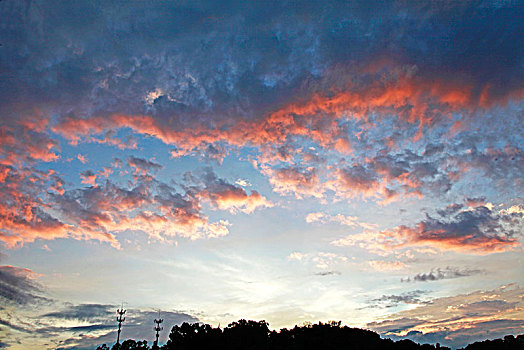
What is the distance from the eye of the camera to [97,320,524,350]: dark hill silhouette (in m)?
57.6

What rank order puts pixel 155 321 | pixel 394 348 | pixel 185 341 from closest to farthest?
pixel 185 341 → pixel 394 348 → pixel 155 321

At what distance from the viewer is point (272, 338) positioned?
6500 cm

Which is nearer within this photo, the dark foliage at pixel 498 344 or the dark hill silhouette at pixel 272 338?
the dark hill silhouette at pixel 272 338

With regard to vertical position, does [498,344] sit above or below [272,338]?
below

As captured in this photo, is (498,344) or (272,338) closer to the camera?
(272,338)

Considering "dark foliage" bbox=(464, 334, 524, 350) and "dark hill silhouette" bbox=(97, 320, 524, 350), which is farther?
"dark foliage" bbox=(464, 334, 524, 350)

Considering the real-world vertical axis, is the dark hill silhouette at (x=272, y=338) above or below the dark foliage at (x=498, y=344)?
above

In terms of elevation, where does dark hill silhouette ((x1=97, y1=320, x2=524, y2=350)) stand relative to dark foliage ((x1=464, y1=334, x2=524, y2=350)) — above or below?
above

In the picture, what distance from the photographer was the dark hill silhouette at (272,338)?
2266 inches

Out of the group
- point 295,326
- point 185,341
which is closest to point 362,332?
point 295,326

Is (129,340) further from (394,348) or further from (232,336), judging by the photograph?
(394,348)

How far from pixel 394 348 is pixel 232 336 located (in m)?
32.7

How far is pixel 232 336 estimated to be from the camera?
6012cm

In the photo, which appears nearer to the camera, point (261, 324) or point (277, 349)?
point (277, 349)
